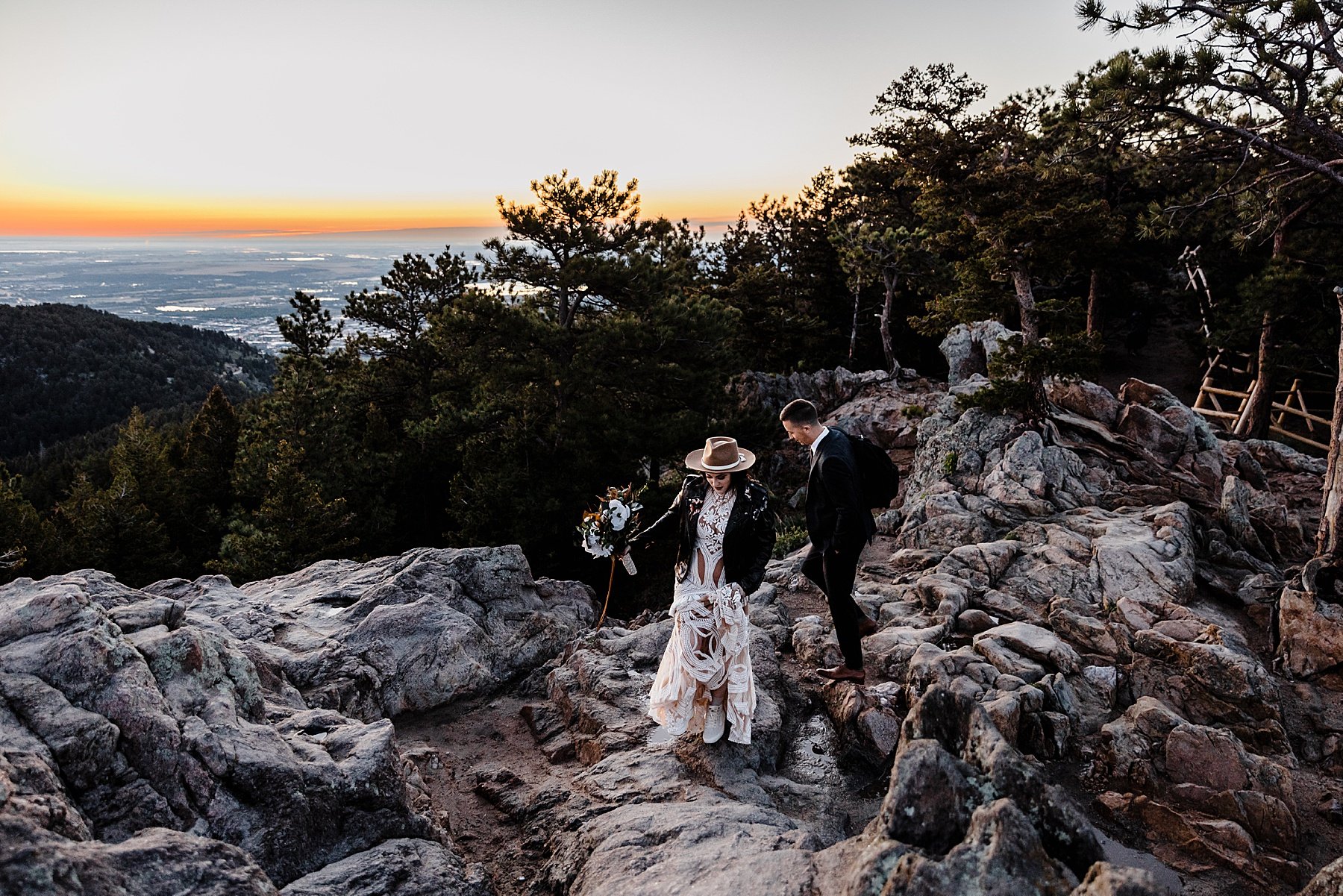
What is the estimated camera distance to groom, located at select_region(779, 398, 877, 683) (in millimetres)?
5770

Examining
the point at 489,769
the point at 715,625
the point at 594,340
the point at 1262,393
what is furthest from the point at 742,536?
the point at 1262,393

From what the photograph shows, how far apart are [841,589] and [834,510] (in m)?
0.71

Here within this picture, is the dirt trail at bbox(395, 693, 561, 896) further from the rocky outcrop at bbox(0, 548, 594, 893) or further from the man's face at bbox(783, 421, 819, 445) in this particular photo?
the man's face at bbox(783, 421, 819, 445)

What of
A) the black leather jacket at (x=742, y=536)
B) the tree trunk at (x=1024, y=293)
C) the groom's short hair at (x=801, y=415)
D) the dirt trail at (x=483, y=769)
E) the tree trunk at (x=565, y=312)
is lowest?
the dirt trail at (x=483, y=769)

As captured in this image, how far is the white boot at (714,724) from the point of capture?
5.56m

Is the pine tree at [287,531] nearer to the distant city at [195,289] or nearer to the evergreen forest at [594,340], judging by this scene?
the evergreen forest at [594,340]

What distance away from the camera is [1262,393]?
19.7 metres

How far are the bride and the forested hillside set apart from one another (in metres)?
95.9

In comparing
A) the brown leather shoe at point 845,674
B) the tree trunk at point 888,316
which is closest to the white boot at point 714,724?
the brown leather shoe at point 845,674

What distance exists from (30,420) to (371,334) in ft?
273

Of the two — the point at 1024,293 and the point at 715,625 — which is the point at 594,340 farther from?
the point at 715,625

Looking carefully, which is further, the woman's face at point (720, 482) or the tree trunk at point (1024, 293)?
the tree trunk at point (1024, 293)

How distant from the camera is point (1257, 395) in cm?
1978

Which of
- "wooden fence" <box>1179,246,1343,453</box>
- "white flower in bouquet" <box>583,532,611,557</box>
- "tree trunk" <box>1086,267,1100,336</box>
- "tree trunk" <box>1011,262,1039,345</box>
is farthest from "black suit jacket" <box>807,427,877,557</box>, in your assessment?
"tree trunk" <box>1086,267,1100,336</box>
